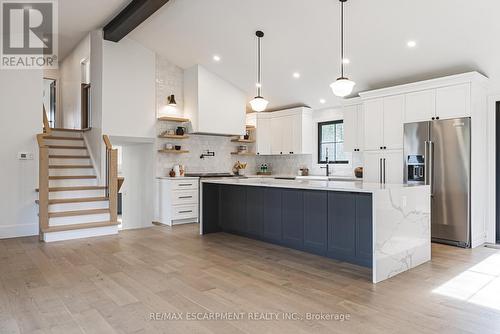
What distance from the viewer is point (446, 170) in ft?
16.1

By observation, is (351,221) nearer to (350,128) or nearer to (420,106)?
(420,106)

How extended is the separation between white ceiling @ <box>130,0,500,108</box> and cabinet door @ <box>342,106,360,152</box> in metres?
0.51

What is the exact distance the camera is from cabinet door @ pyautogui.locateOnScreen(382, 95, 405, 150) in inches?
213

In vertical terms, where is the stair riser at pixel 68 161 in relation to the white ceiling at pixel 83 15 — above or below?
below

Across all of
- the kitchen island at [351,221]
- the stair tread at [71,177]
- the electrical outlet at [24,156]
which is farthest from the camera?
the stair tread at [71,177]

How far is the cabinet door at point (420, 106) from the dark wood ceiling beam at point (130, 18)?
12.7 feet

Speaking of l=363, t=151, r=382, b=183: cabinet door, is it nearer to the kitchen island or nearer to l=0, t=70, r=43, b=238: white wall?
the kitchen island

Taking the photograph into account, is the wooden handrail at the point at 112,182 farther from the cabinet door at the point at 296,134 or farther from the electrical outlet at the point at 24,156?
the cabinet door at the point at 296,134

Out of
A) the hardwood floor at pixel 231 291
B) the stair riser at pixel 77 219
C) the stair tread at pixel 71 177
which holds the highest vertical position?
the stair tread at pixel 71 177

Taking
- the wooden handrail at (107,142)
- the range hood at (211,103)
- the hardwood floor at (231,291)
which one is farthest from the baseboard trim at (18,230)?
the range hood at (211,103)

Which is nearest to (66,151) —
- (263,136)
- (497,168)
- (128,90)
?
(128,90)

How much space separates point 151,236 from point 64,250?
1.32 meters

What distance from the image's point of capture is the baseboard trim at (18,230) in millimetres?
5570

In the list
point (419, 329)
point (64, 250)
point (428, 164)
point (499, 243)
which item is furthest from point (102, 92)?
point (499, 243)
